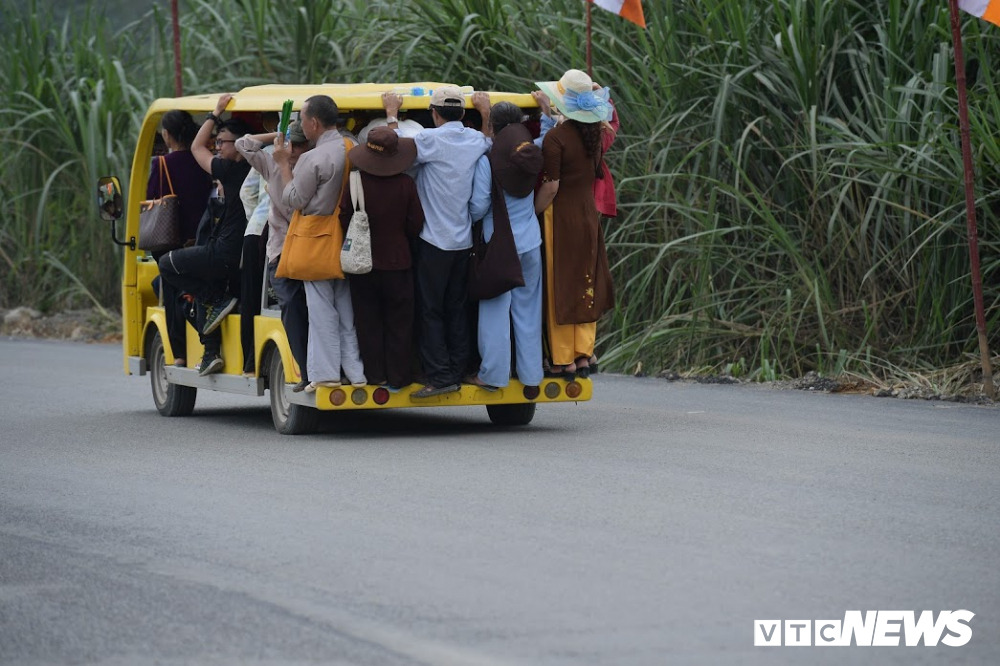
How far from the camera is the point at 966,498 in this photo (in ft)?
26.2

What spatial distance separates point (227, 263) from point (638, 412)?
2.79m

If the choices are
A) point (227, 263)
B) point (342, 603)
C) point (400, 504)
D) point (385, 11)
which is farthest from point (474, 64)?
point (342, 603)

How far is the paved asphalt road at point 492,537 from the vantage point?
5.51 m

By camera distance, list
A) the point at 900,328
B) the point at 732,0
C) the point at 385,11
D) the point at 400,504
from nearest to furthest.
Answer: the point at 400,504
the point at 900,328
the point at 732,0
the point at 385,11

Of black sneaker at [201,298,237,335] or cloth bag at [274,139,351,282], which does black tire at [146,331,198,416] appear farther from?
cloth bag at [274,139,351,282]

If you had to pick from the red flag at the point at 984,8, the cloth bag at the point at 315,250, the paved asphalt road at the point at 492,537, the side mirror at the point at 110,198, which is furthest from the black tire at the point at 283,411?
the red flag at the point at 984,8

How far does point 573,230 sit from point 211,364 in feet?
8.21

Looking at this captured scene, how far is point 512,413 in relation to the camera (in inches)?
451

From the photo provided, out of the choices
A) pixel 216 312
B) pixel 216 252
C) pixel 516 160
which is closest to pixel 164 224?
pixel 216 252

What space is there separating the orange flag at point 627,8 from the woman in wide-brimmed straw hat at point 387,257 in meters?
4.87

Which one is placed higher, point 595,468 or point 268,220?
point 268,220

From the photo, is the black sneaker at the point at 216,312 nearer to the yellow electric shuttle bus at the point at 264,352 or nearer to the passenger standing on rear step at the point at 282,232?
the yellow electric shuttle bus at the point at 264,352

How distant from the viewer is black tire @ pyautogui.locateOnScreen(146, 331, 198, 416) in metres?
12.4

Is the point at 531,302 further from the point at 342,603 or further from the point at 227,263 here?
the point at 342,603
